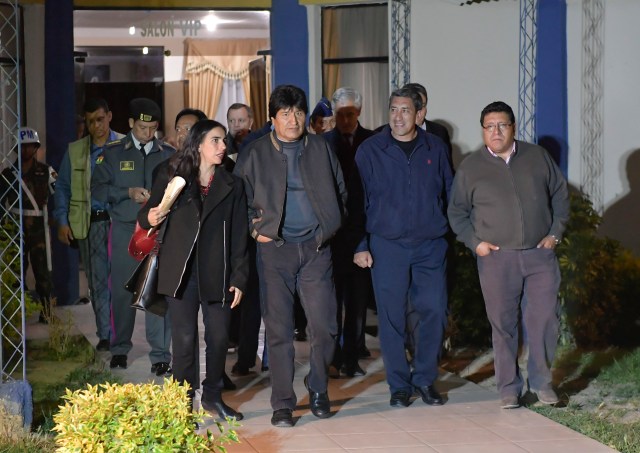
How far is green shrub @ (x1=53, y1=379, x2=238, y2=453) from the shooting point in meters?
4.50

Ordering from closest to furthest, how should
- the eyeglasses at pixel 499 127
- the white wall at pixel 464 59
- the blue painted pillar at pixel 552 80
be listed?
the eyeglasses at pixel 499 127, the blue painted pillar at pixel 552 80, the white wall at pixel 464 59

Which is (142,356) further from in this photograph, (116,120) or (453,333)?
(116,120)

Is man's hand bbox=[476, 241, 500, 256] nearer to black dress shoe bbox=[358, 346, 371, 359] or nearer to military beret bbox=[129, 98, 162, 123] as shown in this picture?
black dress shoe bbox=[358, 346, 371, 359]

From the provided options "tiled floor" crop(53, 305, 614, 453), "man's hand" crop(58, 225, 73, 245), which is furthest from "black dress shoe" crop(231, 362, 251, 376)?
"man's hand" crop(58, 225, 73, 245)

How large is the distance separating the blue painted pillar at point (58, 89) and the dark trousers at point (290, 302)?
677 centimetres

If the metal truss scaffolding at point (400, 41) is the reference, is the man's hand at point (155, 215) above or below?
below

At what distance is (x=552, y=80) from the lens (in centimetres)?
1173

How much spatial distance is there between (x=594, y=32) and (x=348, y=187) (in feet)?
15.6

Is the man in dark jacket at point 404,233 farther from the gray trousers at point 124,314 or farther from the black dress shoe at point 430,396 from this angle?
the gray trousers at point 124,314

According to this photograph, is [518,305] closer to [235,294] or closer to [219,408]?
[235,294]

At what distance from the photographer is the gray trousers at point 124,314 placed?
31.1ft

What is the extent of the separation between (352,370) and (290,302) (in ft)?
5.43

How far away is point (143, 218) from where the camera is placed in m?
7.46

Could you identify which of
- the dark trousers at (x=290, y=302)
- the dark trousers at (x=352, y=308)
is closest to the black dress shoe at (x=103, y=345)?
the dark trousers at (x=352, y=308)
